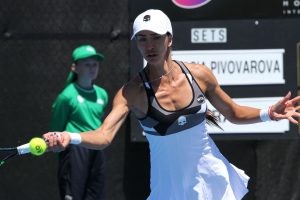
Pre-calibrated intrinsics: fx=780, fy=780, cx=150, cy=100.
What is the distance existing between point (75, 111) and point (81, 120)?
88mm

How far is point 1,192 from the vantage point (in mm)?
6984

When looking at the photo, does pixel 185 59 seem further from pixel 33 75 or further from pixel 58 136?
pixel 58 136

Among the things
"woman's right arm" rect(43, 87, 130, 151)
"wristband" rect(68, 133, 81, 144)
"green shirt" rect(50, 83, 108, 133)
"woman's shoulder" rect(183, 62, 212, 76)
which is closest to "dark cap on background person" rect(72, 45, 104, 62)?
"green shirt" rect(50, 83, 108, 133)

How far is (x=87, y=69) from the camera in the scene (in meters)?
6.45

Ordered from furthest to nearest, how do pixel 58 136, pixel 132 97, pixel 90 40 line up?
1. pixel 90 40
2. pixel 132 97
3. pixel 58 136

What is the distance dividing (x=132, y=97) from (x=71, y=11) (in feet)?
9.98

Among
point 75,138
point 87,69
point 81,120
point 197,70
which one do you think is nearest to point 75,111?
point 81,120

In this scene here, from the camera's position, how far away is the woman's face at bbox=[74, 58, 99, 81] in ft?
21.1

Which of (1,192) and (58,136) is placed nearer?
(58,136)

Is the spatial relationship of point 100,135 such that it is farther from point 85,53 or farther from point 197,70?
point 85,53

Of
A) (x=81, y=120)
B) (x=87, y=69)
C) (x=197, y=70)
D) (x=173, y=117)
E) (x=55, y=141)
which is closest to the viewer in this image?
(x=55, y=141)

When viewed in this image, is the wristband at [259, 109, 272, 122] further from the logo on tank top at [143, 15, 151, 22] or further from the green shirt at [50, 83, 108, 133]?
the green shirt at [50, 83, 108, 133]

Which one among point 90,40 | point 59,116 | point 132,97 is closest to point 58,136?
point 132,97

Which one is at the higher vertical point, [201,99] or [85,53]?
[85,53]
